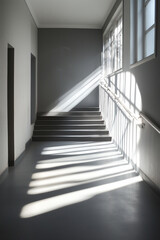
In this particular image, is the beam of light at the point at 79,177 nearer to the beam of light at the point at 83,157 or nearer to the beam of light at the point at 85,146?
the beam of light at the point at 83,157

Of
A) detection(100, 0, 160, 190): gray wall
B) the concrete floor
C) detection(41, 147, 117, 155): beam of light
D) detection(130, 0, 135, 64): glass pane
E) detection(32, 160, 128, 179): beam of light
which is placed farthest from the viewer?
detection(41, 147, 117, 155): beam of light

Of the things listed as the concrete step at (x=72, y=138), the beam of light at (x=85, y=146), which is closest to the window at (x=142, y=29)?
the beam of light at (x=85, y=146)

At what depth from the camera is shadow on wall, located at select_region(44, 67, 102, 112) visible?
1206cm

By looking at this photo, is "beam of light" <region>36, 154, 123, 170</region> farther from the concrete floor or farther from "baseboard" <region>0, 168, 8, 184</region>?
"baseboard" <region>0, 168, 8, 184</region>

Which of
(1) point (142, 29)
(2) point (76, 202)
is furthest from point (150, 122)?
(1) point (142, 29)

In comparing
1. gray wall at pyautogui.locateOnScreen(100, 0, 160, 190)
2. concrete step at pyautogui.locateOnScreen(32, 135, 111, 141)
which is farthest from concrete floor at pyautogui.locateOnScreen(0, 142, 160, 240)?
concrete step at pyautogui.locateOnScreen(32, 135, 111, 141)

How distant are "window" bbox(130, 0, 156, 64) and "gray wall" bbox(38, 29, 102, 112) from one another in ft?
17.8

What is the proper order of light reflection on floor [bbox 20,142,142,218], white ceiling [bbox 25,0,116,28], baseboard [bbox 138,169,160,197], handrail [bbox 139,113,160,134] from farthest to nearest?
1. white ceiling [bbox 25,0,116,28]
2. baseboard [bbox 138,169,160,197]
3. handrail [bbox 139,113,160,134]
4. light reflection on floor [bbox 20,142,142,218]

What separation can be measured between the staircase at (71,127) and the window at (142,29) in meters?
3.99

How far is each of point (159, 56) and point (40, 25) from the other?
26.3ft

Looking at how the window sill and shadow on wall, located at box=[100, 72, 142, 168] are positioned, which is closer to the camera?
the window sill

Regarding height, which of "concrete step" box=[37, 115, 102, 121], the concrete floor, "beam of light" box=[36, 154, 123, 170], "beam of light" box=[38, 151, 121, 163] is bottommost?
the concrete floor

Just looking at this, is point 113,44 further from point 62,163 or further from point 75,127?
point 62,163

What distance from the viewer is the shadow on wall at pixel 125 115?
6277 mm
